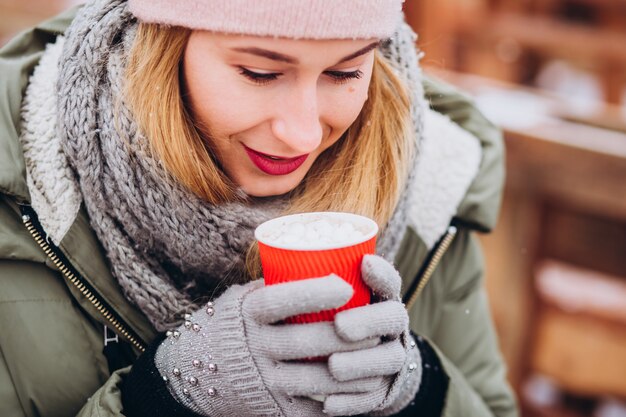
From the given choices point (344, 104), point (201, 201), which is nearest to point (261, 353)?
point (201, 201)

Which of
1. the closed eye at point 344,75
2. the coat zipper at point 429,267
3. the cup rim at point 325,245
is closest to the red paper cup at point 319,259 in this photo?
the cup rim at point 325,245

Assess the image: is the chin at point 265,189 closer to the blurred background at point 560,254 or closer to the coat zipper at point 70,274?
the coat zipper at point 70,274

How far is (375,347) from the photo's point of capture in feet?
4.67

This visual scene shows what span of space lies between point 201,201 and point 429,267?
67cm

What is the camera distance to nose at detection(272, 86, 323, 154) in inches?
59.6

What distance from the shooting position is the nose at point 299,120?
4.97 ft

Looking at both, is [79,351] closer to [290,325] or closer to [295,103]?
[290,325]

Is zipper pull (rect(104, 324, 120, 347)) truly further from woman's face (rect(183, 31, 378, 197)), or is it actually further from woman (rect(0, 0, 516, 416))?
woman's face (rect(183, 31, 378, 197))

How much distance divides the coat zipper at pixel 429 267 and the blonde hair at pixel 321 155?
0.23 metres

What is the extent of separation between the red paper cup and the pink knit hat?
0.37 meters

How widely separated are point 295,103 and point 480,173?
2.57ft

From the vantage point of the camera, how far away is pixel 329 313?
140 cm

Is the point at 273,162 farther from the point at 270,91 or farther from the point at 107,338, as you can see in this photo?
the point at 107,338

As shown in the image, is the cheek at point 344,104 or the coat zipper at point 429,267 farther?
the coat zipper at point 429,267
